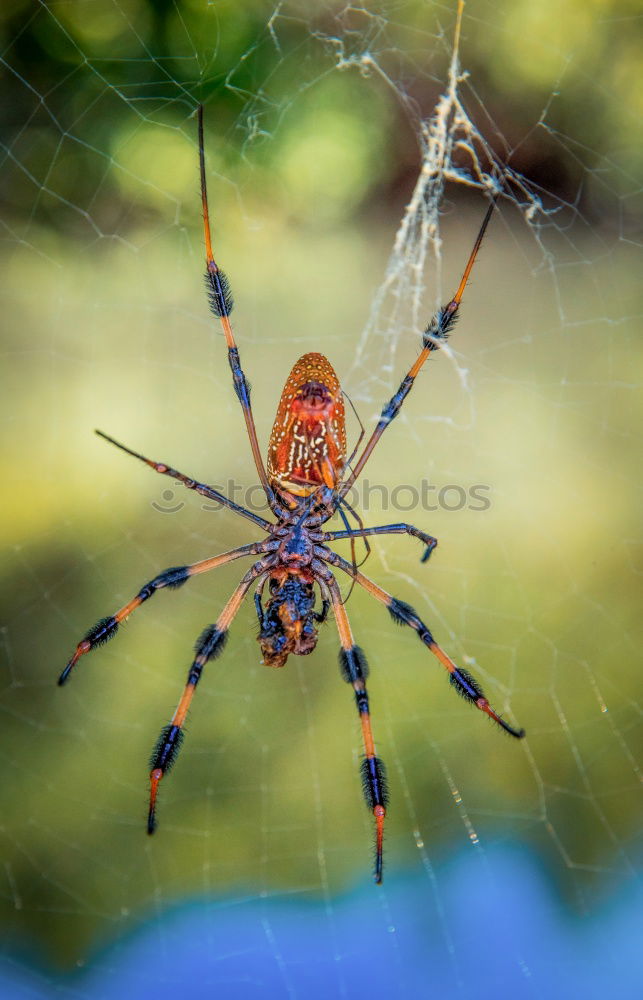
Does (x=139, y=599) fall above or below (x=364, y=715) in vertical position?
above

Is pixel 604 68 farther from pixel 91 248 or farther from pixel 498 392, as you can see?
pixel 91 248

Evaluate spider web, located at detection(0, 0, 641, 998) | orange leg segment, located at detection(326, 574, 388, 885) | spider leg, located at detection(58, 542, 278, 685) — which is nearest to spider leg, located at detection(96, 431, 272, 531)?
spider leg, located at detection(58, 542, 278, 685)

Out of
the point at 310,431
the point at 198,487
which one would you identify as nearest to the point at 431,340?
the point at 310,431

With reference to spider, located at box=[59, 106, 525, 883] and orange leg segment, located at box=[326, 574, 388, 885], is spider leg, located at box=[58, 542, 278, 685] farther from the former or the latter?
orange leg segment, located at box=[326, 574, 388, 885]

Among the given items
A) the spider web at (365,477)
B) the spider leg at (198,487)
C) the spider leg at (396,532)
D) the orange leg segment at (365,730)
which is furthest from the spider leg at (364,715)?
the spider web at (365,477)

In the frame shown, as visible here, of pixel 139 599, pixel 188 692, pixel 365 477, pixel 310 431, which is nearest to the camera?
pixel 310 431

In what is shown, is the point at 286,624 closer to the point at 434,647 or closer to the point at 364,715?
the point at 364,715
